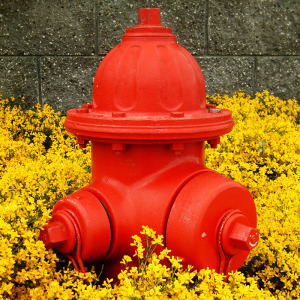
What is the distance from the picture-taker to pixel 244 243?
2051mm

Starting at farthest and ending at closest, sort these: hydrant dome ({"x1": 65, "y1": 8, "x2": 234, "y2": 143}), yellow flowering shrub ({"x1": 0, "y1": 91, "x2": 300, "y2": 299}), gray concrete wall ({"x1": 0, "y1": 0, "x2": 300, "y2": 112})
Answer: gray concrete wall ({"x1": 0, "y1": 0, "x2": 300, "y2": 112})
hydrant dome ({"x1": 65, "y1": 8, "x2": 234, "y2": 143})
yellow flowering shrub ({"x1": 0, "y1": 91, "x2": 300, "y2": 299})

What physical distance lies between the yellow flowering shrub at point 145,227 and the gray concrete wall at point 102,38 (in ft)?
0.86

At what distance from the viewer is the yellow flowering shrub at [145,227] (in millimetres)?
1880

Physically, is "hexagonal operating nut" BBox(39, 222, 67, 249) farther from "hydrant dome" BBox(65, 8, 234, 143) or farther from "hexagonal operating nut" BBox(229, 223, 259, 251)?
"hexagonal operating nut" BBox(229, 223, 259, 251)

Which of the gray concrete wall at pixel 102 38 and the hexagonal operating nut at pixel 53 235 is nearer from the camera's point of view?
the hexagonal operating nut at pixel 53 235

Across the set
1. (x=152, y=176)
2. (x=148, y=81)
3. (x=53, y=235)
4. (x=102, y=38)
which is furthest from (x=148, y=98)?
(x=102, y=38)

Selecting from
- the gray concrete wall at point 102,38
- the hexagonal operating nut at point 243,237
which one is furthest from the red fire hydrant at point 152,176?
the gray concrete wall at point 102,38

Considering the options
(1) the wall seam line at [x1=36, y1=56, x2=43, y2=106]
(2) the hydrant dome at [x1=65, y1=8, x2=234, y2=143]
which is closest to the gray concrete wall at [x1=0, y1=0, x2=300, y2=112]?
(1) the wall seam line at [x1=36, y1=56, x2=43, y2=106]

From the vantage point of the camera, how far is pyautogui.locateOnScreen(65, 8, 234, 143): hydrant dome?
2.05 metres

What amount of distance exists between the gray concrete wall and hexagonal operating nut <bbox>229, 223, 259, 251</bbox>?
303 centimetres

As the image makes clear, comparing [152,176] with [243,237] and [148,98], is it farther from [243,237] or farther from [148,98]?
[243,237]

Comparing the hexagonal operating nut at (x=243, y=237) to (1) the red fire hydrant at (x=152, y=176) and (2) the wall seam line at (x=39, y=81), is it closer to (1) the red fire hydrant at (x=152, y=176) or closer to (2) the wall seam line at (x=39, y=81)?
(1) the red fire hydrant at (x=152, y=176)

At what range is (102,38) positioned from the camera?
4738mm

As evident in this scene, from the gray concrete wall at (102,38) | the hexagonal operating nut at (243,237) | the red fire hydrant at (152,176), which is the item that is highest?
the gray concrete wall at (102,38)
